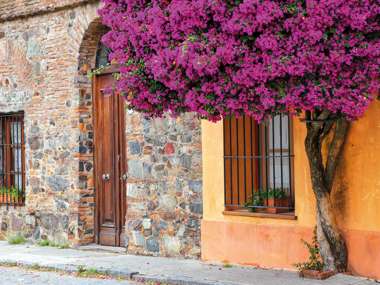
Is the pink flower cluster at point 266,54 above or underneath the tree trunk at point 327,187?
above

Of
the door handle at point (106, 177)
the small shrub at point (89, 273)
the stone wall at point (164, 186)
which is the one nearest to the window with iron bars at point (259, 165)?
the stone wall at point (164, 186)

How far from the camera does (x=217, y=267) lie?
1061 cm

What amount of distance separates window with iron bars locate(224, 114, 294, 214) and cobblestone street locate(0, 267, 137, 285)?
197 cm

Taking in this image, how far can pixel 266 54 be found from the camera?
7934 millimetres

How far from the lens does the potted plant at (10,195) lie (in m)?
14.3

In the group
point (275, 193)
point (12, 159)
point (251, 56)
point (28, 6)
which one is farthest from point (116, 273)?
point (28, 6)

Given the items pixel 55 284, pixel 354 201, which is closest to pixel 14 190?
pixel 55 284

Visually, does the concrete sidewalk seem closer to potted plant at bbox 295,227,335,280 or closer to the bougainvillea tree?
potted plant at bbox 295,227,335,280

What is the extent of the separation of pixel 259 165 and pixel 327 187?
→ 1.62 meters

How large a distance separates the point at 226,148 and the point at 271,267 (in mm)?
1717

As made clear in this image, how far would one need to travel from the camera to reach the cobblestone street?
33.2 ft

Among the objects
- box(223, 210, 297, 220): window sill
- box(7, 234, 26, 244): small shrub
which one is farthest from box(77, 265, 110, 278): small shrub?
box(7, 234, 26, 244): small shrub

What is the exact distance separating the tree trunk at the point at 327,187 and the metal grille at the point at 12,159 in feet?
21.3

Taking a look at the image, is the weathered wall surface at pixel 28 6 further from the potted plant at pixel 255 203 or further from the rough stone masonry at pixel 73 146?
the potted plant at pixel 255 203
